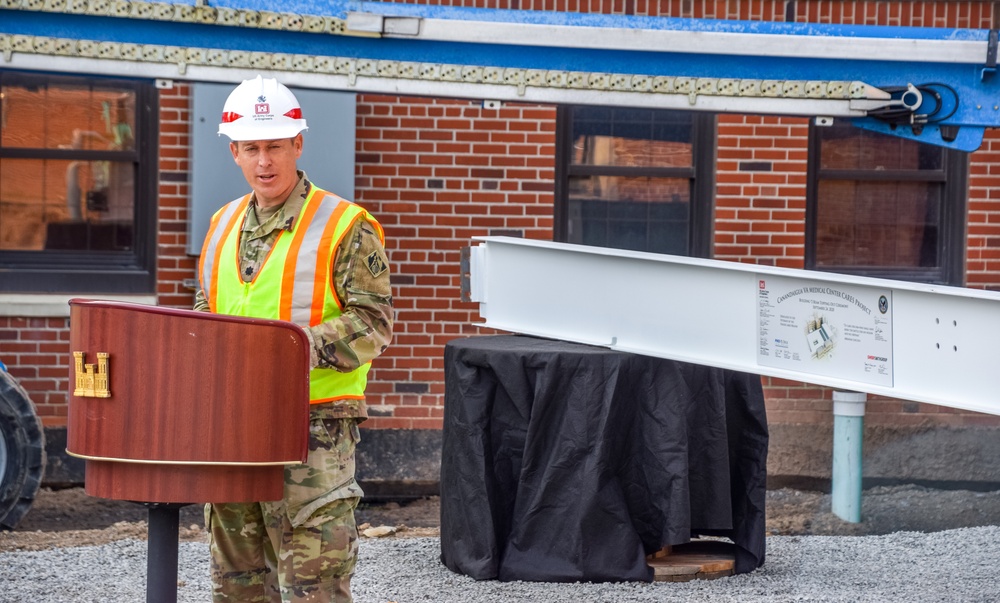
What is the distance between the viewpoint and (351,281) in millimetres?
3338

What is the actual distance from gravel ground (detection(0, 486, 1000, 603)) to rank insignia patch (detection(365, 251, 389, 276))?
6.68ft

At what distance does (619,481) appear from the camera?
5.16 metres

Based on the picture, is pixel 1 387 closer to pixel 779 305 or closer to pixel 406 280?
pixel 406 280

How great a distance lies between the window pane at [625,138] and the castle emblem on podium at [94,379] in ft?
18.3

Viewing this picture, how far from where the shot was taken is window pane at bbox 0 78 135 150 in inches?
289

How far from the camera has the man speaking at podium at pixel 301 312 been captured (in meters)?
3.24

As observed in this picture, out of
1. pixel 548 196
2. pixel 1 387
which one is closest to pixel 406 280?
pixel 548 196

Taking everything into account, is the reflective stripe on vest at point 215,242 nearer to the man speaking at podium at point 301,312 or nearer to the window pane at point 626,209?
the man speaking at podium at point 301,312

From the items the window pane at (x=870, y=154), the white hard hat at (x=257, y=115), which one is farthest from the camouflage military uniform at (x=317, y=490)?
the window pane at (x=870, y=154)

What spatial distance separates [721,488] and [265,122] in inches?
114

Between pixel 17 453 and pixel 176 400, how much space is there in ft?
11.6

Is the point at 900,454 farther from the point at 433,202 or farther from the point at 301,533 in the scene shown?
the point at 301,533

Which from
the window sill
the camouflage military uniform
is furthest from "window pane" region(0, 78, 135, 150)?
the camouflage military uniform

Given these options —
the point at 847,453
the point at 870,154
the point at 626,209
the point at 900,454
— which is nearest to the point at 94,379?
the point at 847,453
